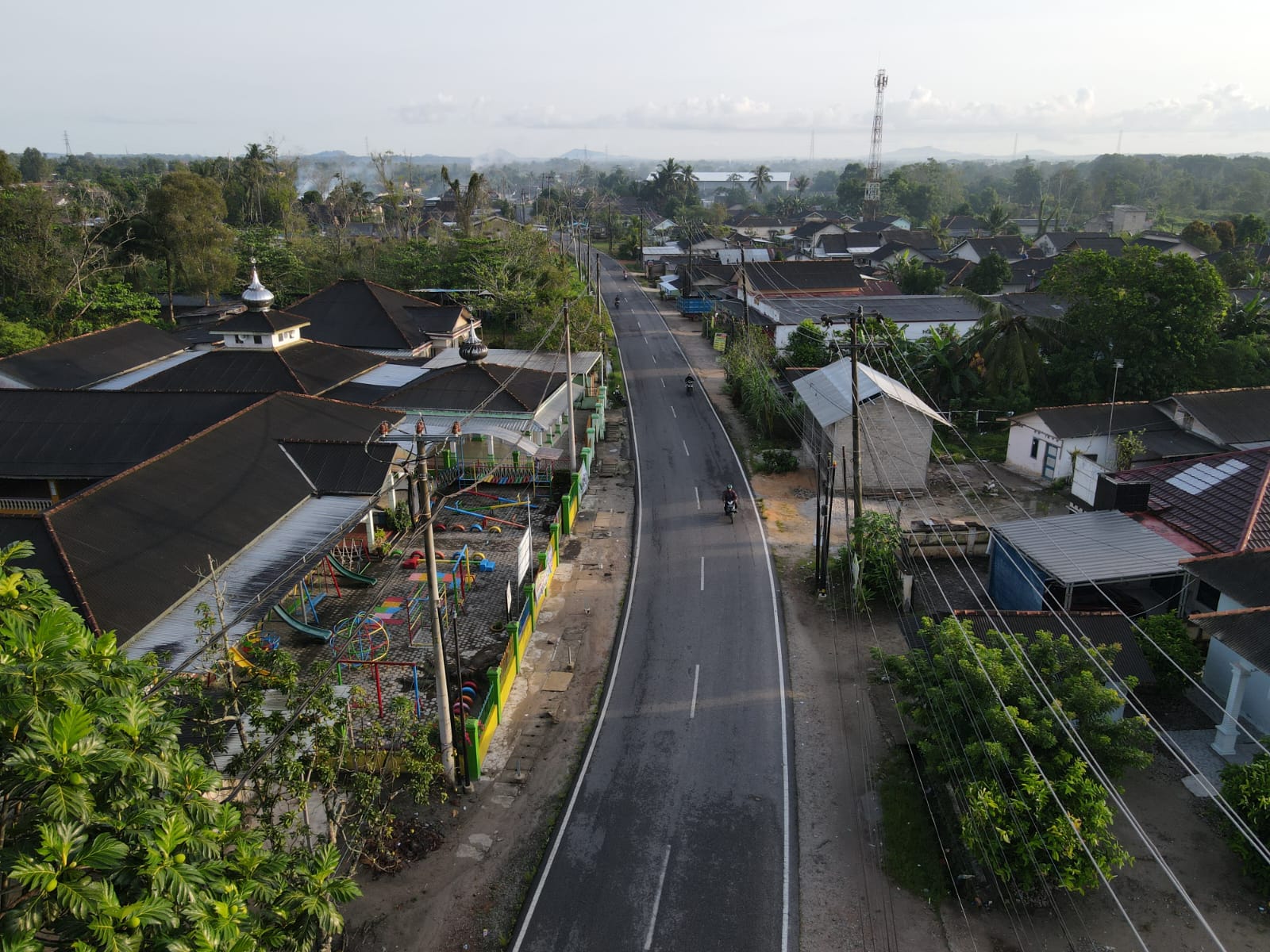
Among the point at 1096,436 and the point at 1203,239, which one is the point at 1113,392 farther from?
the point at 1203,239

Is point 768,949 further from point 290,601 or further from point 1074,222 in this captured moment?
point 1074,222

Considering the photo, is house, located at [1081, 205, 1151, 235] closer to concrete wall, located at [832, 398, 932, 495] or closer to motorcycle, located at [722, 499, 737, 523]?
concrete wall, located at [832, 398, 932, 495]

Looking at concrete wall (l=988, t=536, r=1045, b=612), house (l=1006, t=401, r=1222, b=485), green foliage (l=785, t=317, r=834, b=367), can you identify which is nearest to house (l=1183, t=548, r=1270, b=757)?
concrete wall (l=988, t=536, r=1045, b=612)

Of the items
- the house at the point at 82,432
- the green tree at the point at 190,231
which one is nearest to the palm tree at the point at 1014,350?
the house at the point at 82,432

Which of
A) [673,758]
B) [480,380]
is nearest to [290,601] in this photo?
[673,758]

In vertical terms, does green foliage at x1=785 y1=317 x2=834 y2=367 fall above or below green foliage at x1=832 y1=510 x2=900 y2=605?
above

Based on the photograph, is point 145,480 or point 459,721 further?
point 145,480

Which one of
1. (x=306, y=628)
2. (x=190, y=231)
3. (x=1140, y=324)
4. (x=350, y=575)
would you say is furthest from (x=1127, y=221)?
(x=306, y=628)
